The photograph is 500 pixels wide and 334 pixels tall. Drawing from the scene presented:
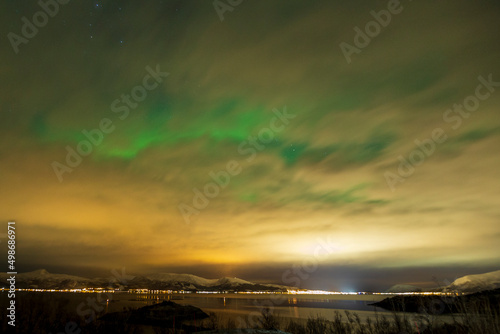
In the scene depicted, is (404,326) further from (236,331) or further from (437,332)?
(236,331)

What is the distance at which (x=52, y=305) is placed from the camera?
58.1ft

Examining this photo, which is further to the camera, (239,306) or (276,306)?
(276,306)

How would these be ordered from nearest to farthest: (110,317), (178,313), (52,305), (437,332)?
(437,332)
(52,305)
(110,317)
(178,313)

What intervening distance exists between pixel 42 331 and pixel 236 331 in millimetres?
12536

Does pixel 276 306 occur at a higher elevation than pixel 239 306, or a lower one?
lower

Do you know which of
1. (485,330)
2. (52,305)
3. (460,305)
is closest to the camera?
(485,330)

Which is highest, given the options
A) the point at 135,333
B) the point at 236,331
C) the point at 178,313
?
the point at 236,331

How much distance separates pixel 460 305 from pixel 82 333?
1953cm

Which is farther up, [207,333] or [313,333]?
[207,333]

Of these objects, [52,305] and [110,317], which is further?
[110,317]

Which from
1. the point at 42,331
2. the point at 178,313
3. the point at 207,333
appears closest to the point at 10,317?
the point at 42,331

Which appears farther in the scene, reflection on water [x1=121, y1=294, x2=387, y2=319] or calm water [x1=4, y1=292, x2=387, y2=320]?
reflection on water [x1=121, y1=294, x2=387, y2=319]

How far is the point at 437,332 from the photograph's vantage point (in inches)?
549

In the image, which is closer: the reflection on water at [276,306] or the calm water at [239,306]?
the calm water at [239,306]
